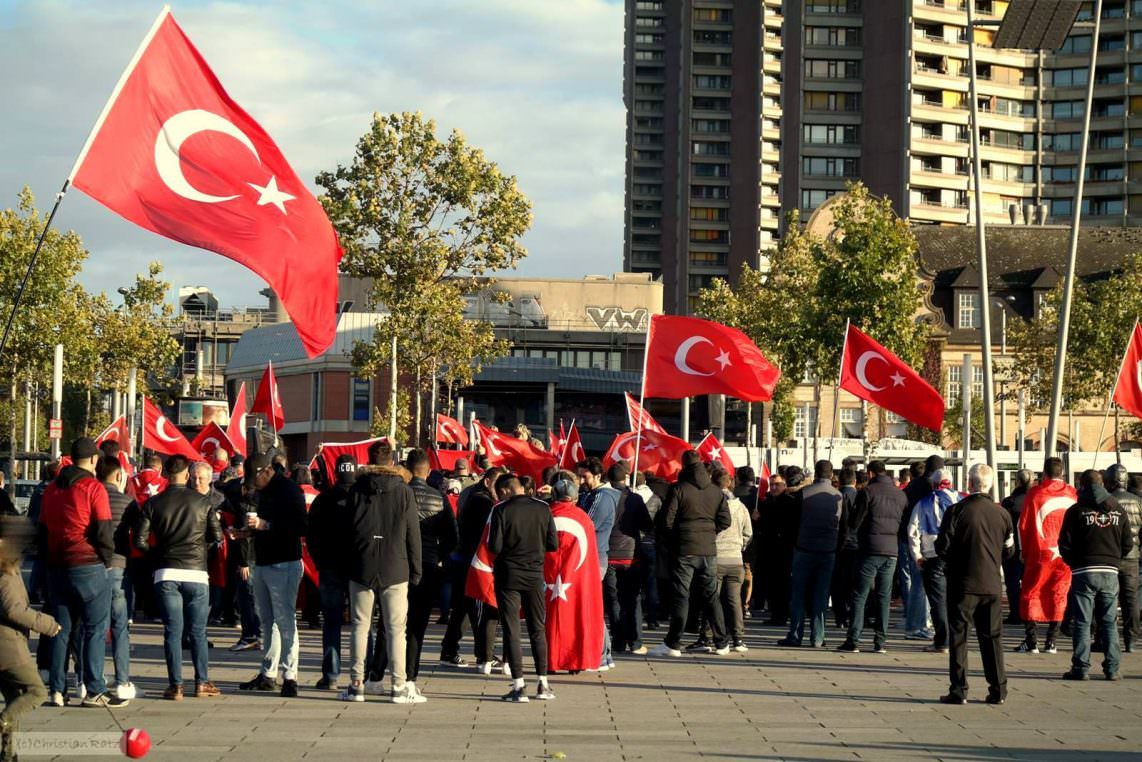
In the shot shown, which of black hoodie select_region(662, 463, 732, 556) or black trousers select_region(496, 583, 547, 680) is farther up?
black hoodie select_region(662, 463, 732, 556)

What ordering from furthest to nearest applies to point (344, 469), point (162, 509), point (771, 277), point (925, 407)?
point (771, 277) → point (925, 407) → point (344, 469) → point (162, 509)

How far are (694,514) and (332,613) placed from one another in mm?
4269

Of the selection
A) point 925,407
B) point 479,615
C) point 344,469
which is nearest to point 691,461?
point 479,615

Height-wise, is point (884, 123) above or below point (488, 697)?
above

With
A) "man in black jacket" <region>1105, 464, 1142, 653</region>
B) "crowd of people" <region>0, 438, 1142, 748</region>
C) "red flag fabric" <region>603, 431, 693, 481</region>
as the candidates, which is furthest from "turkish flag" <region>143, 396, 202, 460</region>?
"man in black jacket" <region>1105, 464, 1142, 653</region>

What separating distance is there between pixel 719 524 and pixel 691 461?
669 millimetres

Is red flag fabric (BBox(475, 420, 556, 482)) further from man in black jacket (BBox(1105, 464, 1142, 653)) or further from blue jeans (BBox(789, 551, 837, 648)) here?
man in black jacket (BBox(1105, 464, 1142, 653))

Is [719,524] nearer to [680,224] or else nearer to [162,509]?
[162,509]

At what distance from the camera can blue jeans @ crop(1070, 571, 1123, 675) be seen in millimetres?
14477

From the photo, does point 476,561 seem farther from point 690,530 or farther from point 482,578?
point 690,530

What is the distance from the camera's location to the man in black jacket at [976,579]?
1298 cm

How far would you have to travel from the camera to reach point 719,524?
16.0 meters

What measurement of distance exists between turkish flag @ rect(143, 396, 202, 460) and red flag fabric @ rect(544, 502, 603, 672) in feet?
37.7

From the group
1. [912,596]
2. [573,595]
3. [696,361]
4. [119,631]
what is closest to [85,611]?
[119,631]
